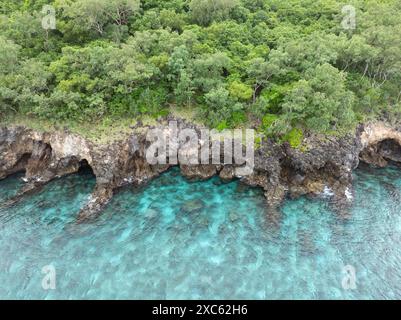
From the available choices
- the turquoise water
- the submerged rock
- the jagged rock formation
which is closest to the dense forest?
the jagged rock formation

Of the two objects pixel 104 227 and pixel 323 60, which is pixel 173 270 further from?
pixel 323 60

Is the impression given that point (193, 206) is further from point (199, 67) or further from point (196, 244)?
point (199, 67)

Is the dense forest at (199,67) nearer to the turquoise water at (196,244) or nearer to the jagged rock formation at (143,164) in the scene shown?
the jagged rock formation at (143,164)

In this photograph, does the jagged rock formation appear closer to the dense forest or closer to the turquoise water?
the turquoise water

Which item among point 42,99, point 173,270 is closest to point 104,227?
point 173,270

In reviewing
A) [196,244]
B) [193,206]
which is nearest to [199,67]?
[193,206]

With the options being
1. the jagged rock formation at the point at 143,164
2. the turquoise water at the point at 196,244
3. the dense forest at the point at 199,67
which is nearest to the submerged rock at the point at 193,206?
the turquoise water at the point at 196,244
